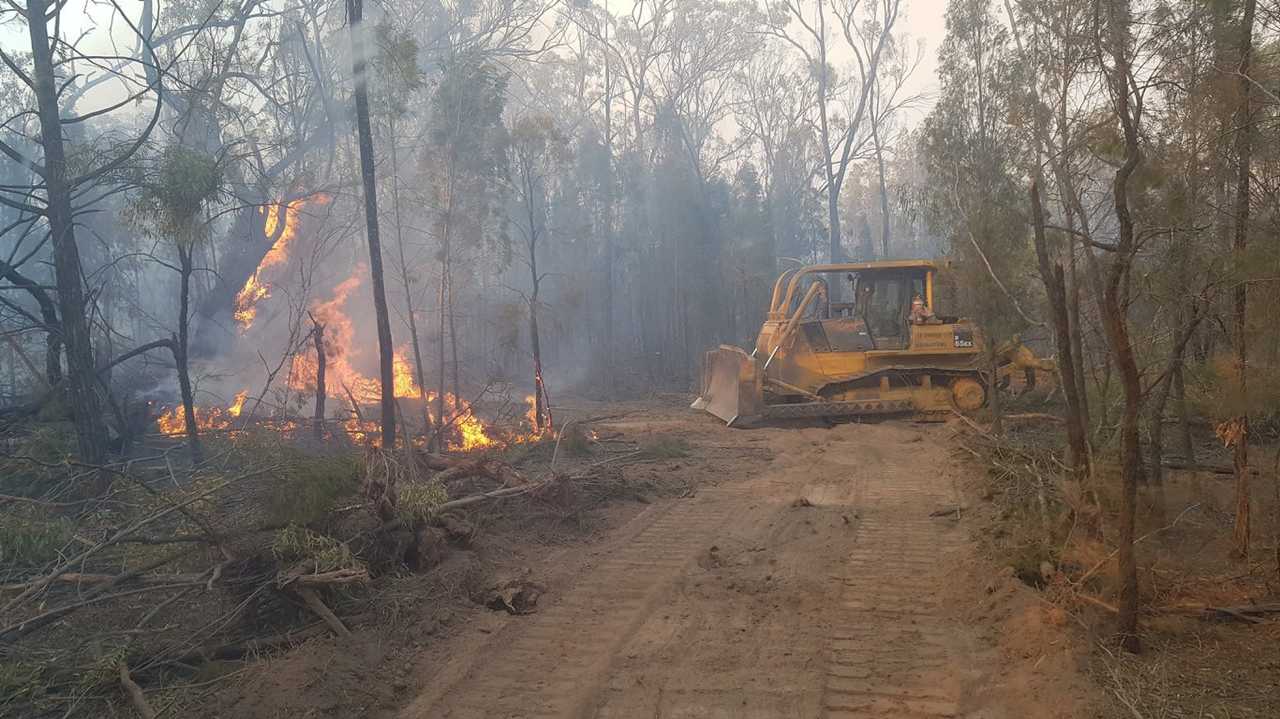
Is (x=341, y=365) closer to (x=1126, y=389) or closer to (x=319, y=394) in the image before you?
(x=319, y=394)

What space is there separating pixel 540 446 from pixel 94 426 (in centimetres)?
616

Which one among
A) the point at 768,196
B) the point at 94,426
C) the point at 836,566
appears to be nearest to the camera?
the point at 836,566

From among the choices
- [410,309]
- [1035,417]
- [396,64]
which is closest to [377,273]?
[410,309]

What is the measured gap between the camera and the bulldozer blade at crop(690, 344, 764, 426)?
16.4m

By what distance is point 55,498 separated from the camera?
26.0ft

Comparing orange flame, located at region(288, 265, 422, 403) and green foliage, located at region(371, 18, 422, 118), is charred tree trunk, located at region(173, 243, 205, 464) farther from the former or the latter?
green foliage, located at region(371, 18, 422, 118)

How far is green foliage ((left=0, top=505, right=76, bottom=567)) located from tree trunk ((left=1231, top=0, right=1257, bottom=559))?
8.85 meters

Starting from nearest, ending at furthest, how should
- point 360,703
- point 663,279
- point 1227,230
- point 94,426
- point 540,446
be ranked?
point 360,703 < point 1227,230 < point 94,426 < point 540,446 < point 663,279

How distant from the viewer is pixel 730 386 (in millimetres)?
17344

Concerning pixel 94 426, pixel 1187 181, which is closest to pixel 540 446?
pixel 94 426

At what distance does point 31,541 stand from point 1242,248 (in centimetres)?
944

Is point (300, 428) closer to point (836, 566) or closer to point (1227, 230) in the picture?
point (836, 566)

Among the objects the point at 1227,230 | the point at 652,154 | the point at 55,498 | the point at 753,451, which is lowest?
the point at 753,451

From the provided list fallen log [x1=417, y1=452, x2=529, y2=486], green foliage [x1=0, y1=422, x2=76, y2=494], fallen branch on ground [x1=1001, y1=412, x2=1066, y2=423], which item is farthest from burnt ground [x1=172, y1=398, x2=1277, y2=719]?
green foliage [x1=0, y1=422, x2=76, y2=494]
